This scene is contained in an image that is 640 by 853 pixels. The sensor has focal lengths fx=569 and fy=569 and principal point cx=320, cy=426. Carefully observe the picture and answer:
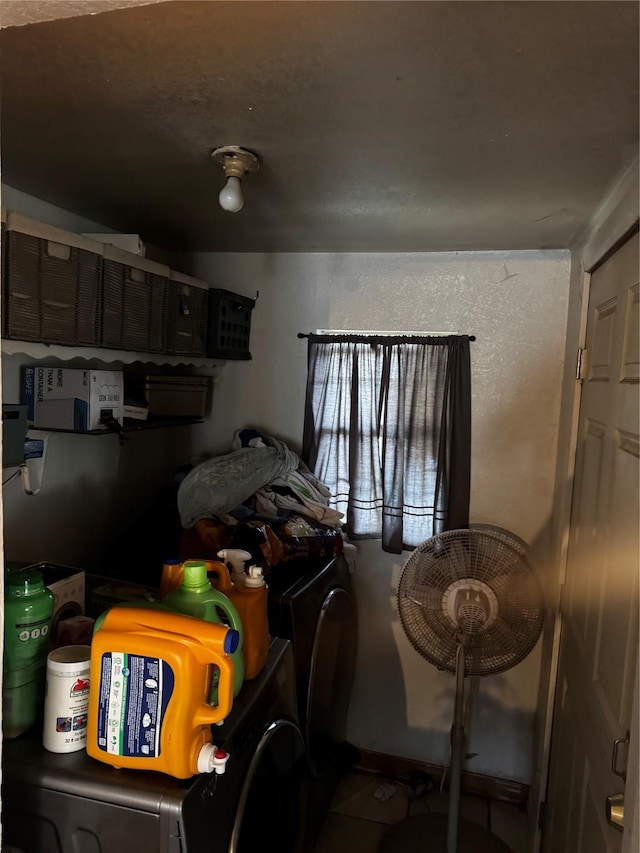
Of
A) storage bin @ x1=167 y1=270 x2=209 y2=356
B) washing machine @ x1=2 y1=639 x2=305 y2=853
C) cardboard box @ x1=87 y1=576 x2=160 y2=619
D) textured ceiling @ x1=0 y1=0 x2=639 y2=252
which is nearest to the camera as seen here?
textured ceiling @ x1=0 y1=0 x2=639 y2=252

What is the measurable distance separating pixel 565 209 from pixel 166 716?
65.4 inches

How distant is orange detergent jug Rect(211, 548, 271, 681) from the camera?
1.27 meters

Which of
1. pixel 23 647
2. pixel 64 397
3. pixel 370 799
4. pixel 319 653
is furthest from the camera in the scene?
pixel 370 799

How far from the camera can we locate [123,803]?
96 centimetres

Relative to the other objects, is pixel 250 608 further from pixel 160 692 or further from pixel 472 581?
pixel 472 581

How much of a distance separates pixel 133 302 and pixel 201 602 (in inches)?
42.7

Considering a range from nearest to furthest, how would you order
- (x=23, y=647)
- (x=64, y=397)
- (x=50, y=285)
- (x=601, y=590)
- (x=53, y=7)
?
1. (x=53, y=7)
2. (x=23, y=647)
3. (x=601, y=590)
4. (x=50, y=285)
5. (x=64, y=397)

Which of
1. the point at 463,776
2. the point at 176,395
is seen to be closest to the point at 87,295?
the point at 176,395

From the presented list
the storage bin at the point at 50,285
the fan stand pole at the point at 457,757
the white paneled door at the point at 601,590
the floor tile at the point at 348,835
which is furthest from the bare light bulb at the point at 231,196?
the floor tile at the point at 348,835

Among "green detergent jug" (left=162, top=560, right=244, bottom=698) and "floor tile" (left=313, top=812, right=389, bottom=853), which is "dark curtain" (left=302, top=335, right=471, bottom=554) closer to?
"floor tile" (left=313, top=812, right=389, bottom=853)

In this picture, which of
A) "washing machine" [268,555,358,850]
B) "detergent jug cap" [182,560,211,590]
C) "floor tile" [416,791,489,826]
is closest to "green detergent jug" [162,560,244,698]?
"detergent jug cap" [182,560,211,590]

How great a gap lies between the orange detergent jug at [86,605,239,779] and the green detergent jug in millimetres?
116

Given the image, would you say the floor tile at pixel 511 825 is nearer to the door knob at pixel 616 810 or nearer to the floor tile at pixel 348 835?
the floor tile at pixel 348 835

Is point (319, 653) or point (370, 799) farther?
point (370, 799)
